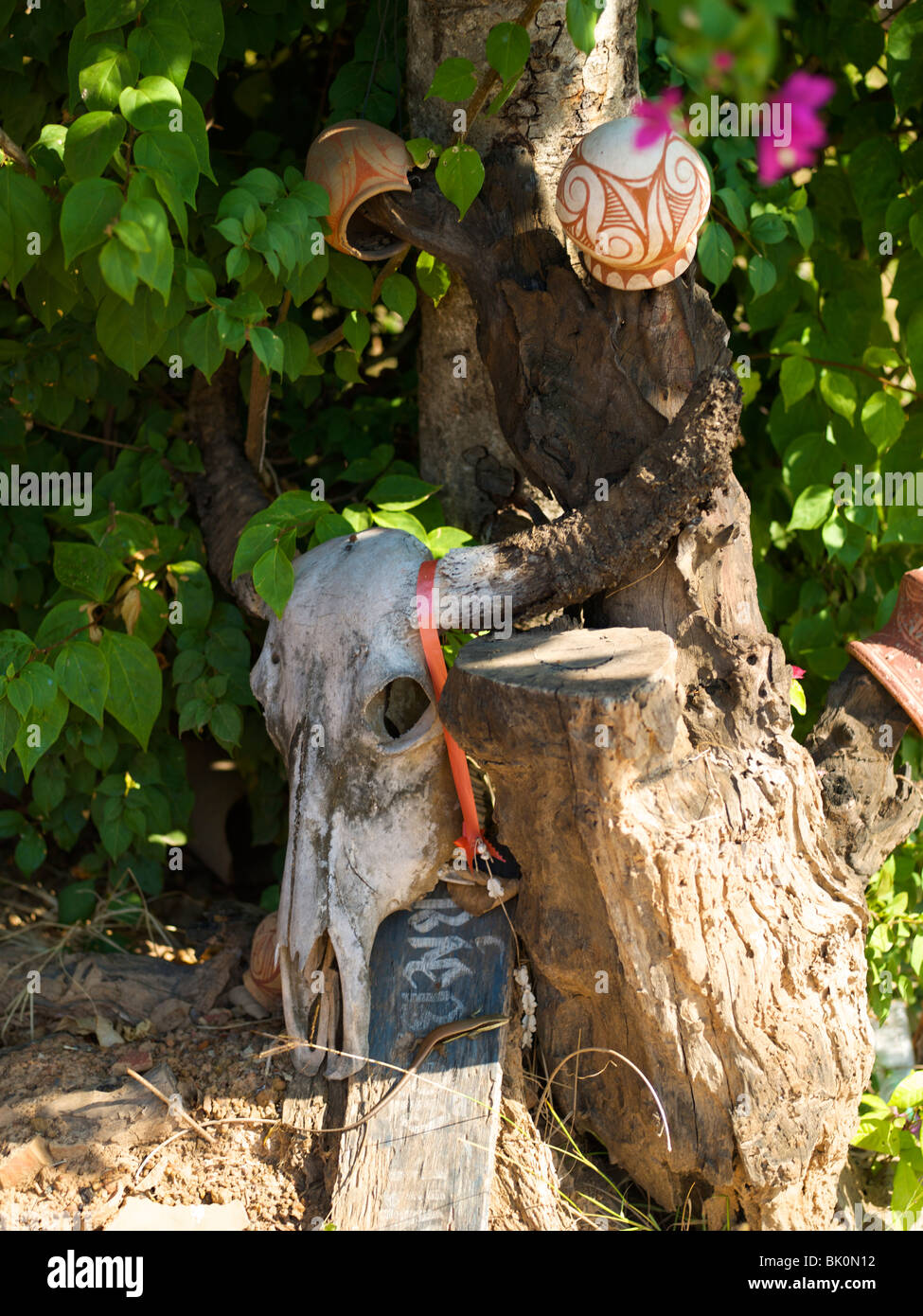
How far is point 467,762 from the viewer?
247cm

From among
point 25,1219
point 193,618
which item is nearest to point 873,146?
point 193,618

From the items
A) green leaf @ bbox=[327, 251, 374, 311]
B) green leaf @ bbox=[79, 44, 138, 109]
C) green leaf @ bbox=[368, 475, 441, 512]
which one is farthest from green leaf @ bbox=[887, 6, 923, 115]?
green leaf @ bbox=[79, 44, 138, 109]

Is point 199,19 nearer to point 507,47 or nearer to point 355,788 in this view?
point 507,47

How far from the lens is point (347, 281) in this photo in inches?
101

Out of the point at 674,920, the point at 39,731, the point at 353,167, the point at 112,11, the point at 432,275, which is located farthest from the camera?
the point at 432,275

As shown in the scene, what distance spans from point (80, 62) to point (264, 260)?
488 mm

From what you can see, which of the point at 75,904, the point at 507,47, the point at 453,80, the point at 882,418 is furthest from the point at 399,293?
the point at 75,904

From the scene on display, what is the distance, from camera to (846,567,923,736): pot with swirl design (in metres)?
2.41

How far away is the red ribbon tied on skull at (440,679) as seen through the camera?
230 cm

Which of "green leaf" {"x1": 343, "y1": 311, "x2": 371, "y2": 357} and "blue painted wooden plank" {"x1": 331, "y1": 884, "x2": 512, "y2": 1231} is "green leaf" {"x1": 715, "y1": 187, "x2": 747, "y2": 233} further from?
A: "blue painted wooden plank" {"x1": 331, "y1": 884, "x2": 512, "y2": 1231}

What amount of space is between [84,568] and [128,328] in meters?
0.71

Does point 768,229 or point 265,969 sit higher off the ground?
point 768,229

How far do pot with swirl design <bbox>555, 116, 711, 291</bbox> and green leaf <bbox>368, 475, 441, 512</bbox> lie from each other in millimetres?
669

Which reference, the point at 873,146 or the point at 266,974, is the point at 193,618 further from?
the point at 873,146
